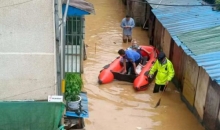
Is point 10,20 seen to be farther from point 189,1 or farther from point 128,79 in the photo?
point 189,1

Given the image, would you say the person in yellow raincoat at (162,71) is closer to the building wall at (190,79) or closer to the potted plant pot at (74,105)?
the building wall at (190,79)

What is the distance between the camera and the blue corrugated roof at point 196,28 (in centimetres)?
884

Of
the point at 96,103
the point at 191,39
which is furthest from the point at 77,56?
the point at 191,39

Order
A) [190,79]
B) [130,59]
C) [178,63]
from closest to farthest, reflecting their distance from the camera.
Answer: [190,79] → [178,63] → [130,59]

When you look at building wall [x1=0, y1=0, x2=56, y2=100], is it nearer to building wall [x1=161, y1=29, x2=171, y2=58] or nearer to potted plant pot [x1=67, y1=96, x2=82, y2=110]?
potted plant pot [x1=67, y1=96, x2=82, y2=110]

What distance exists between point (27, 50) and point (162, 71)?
19.3ft

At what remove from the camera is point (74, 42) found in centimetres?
1059

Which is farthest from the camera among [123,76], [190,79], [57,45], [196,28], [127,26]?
[127,26]

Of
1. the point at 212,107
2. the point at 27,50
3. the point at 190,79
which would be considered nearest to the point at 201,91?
the point at 212,107

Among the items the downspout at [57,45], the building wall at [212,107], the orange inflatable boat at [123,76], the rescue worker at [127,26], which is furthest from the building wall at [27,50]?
the rescue worker at [127,26]

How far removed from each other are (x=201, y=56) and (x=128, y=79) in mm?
3607

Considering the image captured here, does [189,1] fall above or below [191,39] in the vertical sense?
above

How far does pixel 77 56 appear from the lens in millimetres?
10750

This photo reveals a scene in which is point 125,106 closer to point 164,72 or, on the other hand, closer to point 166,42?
point 164,72
